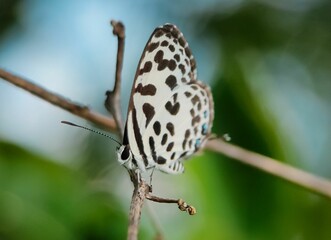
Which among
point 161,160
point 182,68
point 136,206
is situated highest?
point 182,68

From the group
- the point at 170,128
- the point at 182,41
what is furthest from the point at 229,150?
the point at 182,41

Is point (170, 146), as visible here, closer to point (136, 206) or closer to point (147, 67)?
point (147, 67)

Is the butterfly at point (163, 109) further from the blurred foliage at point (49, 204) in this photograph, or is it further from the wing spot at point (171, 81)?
the blurred foliage at point (49, 204)

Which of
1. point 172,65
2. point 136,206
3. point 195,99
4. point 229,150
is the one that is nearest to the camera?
point 136,206

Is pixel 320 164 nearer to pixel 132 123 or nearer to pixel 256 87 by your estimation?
pixel 256 87

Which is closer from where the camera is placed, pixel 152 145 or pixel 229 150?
pixel 152 145

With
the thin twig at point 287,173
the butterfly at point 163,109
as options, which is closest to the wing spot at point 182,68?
the butterfly at point 163,109
